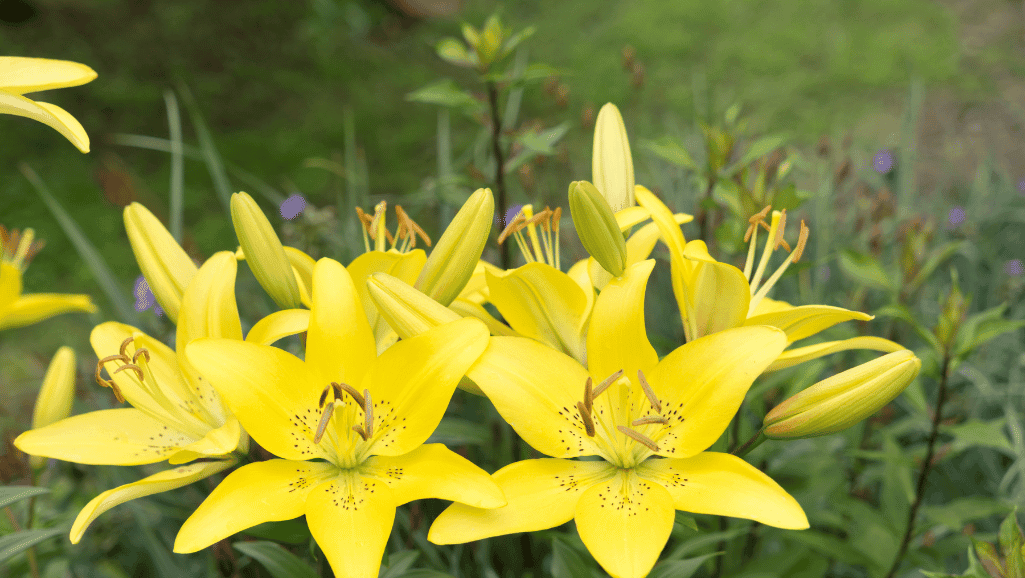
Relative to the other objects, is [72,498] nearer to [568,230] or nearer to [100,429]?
[100,429]

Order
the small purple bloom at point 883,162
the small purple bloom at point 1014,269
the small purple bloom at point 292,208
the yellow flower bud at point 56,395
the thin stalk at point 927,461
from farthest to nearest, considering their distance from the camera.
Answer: the small purple bloom at point 883,162 → the small purple bloom at point 1014,269 → the small purple bloom at point 292,208 → the thin stalk at point 927,461 → the yellow flower bud at point 56,395

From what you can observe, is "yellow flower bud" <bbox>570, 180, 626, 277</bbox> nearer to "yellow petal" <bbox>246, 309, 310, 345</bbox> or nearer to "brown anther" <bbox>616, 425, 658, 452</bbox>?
"brown anther" <bbox>616, 425, 658, 452</bbox>

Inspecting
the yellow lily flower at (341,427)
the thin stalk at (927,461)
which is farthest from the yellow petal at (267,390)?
the thin stalk at (927,461)

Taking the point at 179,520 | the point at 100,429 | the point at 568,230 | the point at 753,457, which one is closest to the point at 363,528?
the point at 100,429

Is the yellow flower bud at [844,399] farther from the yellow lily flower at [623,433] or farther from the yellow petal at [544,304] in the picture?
the yellow petal at [544,304]

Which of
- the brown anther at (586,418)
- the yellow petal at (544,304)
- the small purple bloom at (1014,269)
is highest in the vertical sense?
the yellow petal at (544,304)

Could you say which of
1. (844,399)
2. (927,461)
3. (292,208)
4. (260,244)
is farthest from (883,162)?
(260,244)
